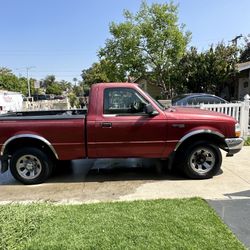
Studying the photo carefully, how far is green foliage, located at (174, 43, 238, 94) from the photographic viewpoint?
20125 millimetres

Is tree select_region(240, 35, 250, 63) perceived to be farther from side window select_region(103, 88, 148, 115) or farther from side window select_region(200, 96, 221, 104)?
side window select_region(103, 88, 148, 115)

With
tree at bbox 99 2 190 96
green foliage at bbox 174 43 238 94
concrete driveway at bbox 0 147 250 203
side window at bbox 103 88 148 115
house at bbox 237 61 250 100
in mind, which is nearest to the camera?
concrete driveway at bbox 0 147 250 203

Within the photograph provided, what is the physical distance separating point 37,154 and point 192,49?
2026cm

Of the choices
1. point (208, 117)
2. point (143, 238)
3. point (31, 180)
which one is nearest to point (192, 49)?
point (208, 117)

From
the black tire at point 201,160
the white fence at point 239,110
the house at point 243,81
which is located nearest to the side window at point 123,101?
the black tire at point 201,160

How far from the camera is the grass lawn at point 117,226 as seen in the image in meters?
3.21

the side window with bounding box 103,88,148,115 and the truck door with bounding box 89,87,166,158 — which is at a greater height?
the side window with bounding box 103,88,148,115

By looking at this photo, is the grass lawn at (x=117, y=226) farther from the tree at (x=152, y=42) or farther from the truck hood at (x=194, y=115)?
the tree at (x=152, y=42)

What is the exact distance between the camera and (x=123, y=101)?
5.42m

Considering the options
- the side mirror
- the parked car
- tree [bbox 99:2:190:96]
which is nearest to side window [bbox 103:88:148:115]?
the side mirror

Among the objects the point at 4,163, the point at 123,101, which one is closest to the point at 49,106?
the point at 4,163

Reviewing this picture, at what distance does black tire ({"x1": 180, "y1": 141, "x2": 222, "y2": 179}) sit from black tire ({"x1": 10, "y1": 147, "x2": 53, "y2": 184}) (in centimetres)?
276

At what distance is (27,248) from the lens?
10.4ft

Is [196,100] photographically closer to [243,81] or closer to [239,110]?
[239,110]
